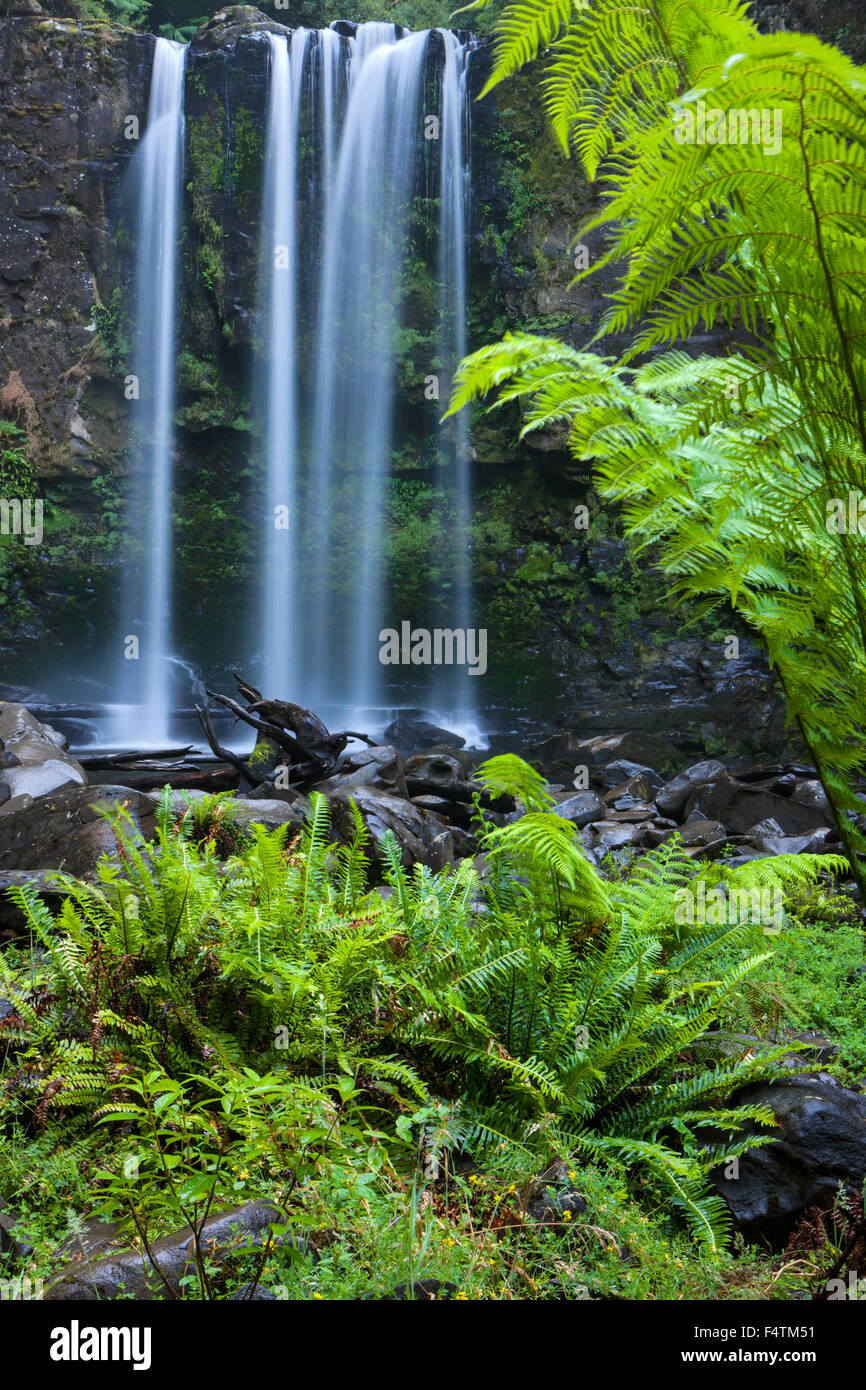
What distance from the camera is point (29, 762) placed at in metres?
6.77

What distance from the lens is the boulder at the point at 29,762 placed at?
6352mm

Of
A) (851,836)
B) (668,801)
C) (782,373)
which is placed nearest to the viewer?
(782,373)

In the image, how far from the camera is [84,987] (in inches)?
89.9

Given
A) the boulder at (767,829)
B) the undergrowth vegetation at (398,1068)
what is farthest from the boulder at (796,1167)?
the boulder at (767,829)

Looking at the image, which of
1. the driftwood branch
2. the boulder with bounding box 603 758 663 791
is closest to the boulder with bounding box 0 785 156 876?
the driftwood branch

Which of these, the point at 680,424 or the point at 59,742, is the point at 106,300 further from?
the point at 680,424

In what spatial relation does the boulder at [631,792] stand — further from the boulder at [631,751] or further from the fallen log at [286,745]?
the fallen log at [286,745]

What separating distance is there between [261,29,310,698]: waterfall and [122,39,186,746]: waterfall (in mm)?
1569

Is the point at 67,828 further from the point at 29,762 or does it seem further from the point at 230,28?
the point at 230,28

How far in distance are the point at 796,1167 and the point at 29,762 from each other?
20.3 ft

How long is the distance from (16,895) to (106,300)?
46.9 feet

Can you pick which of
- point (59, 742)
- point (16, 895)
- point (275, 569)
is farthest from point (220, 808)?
point (275, 569)

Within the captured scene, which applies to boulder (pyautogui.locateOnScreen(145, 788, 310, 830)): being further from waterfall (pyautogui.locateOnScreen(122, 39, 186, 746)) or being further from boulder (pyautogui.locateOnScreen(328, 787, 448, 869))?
waterfall (pyautogui.locateOnScreen(122, 39, 186, 746))

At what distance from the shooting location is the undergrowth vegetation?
1.59 metres
